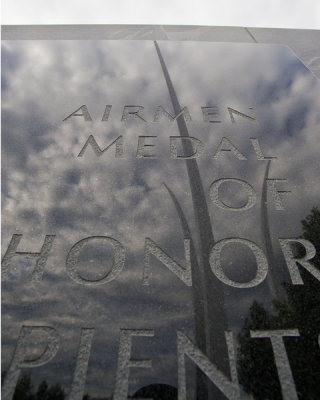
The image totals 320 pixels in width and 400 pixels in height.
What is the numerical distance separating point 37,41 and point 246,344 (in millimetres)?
4733

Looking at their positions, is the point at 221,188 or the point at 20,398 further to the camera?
the point at 221,188

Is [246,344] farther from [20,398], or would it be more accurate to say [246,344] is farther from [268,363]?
[20,398]

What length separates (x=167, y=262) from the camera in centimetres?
203

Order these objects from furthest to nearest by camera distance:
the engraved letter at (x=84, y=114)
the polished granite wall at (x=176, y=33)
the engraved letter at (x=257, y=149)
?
1. the polished granite wall at (x=176, y=33)
2. the engraved letter at (x=84, y=114)
3. the engraved letter at (x=257, y=149)

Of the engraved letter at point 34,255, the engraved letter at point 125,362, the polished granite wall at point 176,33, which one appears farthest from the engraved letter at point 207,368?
the polished granite wall at point 176,33

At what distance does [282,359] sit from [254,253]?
2.10ft

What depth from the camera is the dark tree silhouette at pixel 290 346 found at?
4.97ft

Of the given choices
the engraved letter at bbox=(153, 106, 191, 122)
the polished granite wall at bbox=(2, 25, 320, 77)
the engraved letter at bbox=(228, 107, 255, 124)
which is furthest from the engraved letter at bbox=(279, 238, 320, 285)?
the polished granite wall at bbox=(2, 25, 320, 77)

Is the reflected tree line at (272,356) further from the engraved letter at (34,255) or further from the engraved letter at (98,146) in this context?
the engraved letter at (98,146)

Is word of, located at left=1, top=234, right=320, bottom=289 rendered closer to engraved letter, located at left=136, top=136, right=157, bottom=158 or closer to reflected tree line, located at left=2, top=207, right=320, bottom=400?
reflected tree line, located at left=2, top=207, right=320, bottom=400

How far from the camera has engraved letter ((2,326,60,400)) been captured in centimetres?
150

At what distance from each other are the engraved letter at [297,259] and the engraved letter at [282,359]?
1.15 ft

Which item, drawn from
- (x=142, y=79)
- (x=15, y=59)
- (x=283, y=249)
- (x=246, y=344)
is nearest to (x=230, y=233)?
(x=283, y=249)

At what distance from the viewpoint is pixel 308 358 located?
1.59 m
